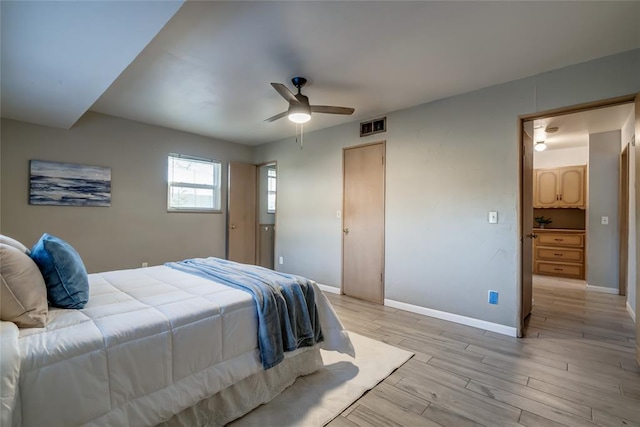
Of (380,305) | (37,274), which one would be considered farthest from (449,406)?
(37,274)

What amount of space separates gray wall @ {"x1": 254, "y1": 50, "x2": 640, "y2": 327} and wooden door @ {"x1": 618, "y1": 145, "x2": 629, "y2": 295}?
8.96ft

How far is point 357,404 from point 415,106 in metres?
Result: 3.19

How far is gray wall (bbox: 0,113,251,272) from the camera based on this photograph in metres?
3.38

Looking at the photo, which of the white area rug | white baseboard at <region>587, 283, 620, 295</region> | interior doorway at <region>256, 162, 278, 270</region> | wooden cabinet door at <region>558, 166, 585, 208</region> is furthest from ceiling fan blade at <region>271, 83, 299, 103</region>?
wooden cabinet door at <region>558, 166, 585, 208</region>

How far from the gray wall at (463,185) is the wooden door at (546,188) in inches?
162

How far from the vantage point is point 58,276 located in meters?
1.52

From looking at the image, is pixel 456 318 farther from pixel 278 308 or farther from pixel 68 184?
pixel 68 184

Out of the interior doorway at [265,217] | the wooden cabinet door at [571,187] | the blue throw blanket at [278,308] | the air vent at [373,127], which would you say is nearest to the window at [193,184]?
the interior doorway at [265,217]

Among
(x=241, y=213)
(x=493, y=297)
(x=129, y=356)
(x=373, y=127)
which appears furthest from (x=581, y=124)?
(x=129, y=356)

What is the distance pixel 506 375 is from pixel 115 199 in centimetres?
479

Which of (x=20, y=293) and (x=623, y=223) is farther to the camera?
(x=623, y=223)

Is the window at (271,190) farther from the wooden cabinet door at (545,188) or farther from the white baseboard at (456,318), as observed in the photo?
the wooden cabinet door at (545,188)

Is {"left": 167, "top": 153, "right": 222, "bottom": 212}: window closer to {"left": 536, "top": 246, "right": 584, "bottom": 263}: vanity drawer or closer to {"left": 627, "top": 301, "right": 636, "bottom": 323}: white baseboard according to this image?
{"left": 627, "top": 301, "right": 636, "bottom": 323}: white baseboard

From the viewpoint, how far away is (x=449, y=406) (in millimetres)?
1802
